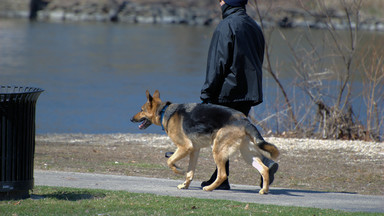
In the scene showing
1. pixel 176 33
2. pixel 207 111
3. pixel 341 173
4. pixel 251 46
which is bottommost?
pixel 341 173

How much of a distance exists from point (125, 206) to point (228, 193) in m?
1.53

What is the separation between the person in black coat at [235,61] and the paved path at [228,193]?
0.46 meters

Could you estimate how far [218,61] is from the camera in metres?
6.79

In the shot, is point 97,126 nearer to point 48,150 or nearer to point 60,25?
point 48,150

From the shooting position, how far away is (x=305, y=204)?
6.57m

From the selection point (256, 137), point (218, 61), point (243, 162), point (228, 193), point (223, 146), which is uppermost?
point (218, 61)

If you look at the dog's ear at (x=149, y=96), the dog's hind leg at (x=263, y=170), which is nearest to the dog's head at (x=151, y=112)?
the dog's ear at (x=149, y=96)

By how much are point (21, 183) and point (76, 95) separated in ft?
58.0

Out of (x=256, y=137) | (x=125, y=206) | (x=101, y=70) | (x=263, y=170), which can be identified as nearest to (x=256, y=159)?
(x=263, y=170)

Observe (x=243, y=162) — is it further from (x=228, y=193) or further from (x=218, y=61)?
(x=218, y=61)

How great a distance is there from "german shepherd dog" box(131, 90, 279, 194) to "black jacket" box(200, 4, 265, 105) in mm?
254

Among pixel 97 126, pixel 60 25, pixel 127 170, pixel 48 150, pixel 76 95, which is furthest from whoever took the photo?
pixel 60 25

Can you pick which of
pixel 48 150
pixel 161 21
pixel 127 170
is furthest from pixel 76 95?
pixel 161 21

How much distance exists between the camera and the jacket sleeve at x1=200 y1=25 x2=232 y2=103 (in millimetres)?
6738
